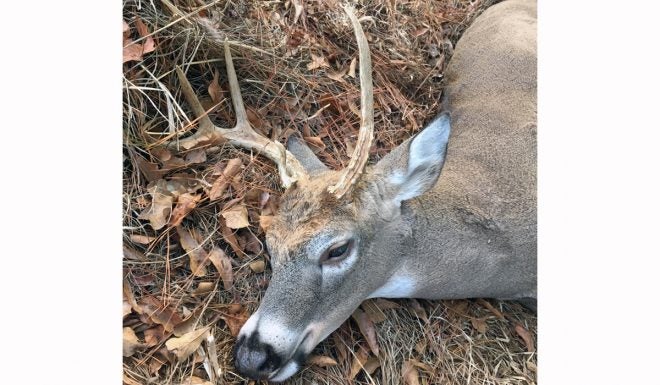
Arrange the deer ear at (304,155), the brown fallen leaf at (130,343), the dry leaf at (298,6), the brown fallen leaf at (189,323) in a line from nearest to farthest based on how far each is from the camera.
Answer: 1. the brown fallen leaf at (130,343)
2. the brown fallen leaf at (189,323)
3. the deer ear at (304,155)
4. the dry leaf at (298,6)

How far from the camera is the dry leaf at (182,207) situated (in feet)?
7.51

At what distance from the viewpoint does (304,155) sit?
8.38ft

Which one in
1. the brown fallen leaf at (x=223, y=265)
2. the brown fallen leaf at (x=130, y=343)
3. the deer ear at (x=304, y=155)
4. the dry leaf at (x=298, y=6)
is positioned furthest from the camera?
→ the dry leaf at (x=298, y=6)

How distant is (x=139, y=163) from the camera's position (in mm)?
2279

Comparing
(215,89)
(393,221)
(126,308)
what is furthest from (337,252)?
(215,89)

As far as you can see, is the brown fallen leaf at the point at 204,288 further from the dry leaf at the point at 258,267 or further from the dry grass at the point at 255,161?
the dry leaf at the point at 258,267

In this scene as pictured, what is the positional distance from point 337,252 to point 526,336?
3.19 feet

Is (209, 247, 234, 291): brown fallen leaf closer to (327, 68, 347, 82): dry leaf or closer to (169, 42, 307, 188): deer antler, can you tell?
(169, 42, 307, 188): deer antler

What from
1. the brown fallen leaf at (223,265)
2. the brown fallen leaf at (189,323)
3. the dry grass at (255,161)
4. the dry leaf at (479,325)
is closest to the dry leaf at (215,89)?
the dry grass at (255,161)

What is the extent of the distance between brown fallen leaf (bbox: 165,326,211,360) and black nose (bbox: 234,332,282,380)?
194mm

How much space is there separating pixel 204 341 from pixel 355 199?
2.47ft

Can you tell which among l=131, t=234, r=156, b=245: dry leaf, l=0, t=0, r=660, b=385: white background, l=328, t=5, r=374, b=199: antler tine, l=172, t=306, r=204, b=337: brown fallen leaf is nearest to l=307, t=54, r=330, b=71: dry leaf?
l=328, t=5, r=374, b=199: antler tine
